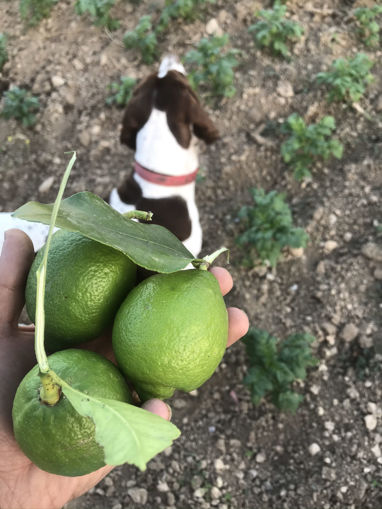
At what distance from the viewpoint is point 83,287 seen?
53.7 inches

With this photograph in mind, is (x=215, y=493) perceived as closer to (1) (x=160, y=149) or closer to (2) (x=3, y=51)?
(1) (x=160, y=149)

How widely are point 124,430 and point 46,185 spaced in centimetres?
328

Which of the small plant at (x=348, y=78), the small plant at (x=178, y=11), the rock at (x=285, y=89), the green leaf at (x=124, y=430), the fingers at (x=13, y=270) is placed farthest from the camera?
the small plant at (x=178, y=11)

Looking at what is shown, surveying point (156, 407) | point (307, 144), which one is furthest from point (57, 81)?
point (156, 407)

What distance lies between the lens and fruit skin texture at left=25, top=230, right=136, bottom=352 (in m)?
1.37

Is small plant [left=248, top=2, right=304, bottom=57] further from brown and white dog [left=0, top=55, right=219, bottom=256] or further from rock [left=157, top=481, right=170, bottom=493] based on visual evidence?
rock [left=157, top=481, right=170, bottom=493]

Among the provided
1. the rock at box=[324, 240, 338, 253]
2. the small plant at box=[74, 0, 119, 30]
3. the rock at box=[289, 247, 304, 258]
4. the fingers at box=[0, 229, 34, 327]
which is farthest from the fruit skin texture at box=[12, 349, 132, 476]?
the small plant at box=[74, 0, 119, 30]

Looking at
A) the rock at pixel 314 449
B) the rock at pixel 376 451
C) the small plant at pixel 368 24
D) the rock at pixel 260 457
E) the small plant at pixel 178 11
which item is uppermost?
the small plant at pixel 368 24

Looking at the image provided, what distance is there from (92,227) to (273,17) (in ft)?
12.0

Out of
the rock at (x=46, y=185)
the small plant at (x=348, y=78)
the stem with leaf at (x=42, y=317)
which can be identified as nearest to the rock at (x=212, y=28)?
the small plant at (x=348, y=78)

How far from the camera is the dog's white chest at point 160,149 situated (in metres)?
2.85

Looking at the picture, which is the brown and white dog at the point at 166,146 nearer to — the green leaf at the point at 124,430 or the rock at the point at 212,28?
the rock at the point at 212,28

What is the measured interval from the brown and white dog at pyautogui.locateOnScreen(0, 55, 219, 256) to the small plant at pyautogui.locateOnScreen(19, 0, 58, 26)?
2.60 metres

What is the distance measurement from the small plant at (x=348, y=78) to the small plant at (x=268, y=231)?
1.16 meters
